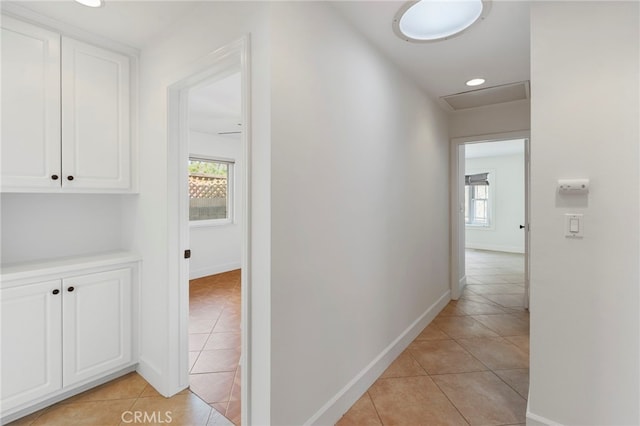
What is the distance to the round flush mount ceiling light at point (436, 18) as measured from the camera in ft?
5.66

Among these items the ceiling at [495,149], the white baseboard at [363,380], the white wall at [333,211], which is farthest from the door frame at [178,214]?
the ceiling at [495,149]

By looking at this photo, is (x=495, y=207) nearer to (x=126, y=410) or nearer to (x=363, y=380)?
(x=363, y=380)

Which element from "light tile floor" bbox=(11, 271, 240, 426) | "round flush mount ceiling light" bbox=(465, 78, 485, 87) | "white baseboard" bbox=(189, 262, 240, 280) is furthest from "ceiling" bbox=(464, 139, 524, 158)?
"light tile floor" bbox=(11, 271, 240, 426)

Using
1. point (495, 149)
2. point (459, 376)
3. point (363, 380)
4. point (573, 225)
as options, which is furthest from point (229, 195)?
point (495, 149)

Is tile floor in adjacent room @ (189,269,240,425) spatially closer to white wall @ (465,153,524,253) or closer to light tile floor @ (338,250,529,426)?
light tile floor @ (338,250,529,426)

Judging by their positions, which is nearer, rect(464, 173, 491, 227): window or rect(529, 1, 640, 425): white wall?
rect(529, 1, 640, 425): white wall

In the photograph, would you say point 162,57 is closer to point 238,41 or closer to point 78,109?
point 78,109

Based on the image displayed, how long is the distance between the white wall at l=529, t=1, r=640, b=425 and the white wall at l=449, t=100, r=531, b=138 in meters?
2.07

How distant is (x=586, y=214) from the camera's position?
143cm

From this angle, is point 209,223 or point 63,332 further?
point 209,223

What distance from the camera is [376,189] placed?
211 cm

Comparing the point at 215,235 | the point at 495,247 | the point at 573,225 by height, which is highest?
the point at 573,225

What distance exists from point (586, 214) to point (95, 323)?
9.85 ft

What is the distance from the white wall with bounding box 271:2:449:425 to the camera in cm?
136
